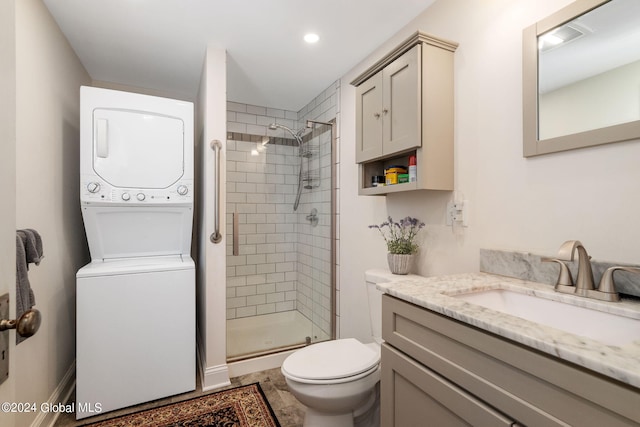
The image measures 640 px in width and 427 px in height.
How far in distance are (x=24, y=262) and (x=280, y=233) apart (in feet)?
7.37

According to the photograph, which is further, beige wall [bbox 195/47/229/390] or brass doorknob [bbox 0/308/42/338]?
beige wall [bbox 195/47/229/390]

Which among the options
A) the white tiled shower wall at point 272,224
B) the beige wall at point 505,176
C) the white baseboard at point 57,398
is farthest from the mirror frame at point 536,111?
the white baseboard at point 57,398

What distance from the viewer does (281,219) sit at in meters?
3.32

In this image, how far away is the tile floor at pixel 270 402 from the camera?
1711 mm


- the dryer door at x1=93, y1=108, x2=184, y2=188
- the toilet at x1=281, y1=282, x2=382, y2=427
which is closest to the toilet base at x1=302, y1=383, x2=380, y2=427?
the toilet at x1=281, y1=282, x2=382, y2=427

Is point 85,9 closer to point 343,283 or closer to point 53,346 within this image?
point 53,346

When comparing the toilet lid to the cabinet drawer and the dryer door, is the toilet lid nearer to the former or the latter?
the cabinet drawer

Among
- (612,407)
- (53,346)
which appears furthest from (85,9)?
(612,407)

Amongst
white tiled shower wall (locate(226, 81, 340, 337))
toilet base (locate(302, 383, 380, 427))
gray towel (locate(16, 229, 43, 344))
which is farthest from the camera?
white tiled shower wall (locate(226, 81, 340, 337))

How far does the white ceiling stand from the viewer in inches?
66.2

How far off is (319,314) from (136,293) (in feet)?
5.19

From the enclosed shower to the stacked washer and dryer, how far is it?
0.84 m

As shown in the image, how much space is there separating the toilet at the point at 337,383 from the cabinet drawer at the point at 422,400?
23 centimetres

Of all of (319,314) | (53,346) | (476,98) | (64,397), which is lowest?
(64,397)
